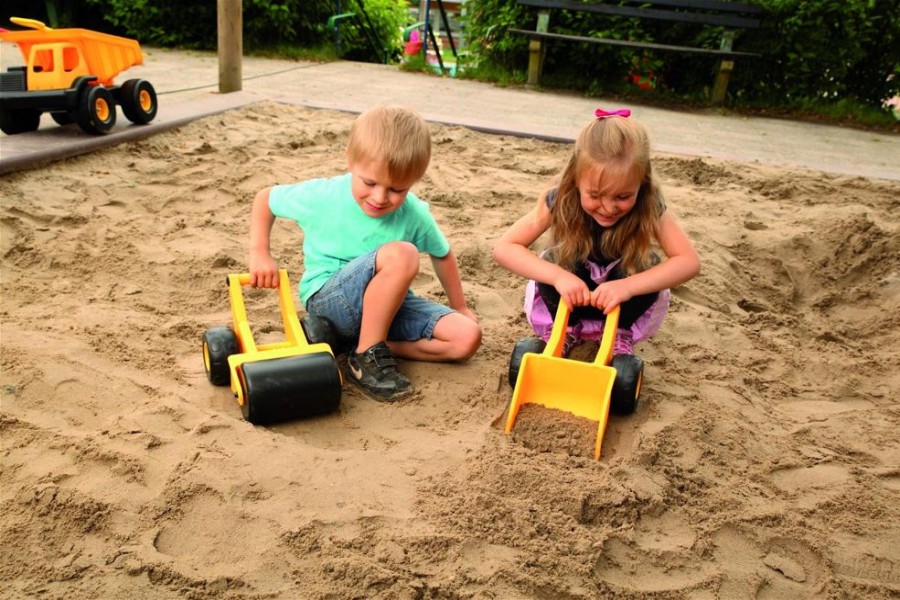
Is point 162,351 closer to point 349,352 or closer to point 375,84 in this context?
point 349,352

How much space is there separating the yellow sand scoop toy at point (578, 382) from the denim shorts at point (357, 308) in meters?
0.37

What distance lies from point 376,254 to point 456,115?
3529mm

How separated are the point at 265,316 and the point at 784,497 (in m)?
1.64

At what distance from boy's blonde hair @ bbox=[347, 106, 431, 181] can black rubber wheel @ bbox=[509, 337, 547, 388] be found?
0.56m

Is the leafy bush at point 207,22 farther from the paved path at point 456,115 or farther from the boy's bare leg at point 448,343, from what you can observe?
the boy's bare leg at point 448,343

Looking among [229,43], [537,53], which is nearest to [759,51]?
[537,53]

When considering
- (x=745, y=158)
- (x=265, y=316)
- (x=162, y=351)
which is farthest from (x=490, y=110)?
(x=162, y=351)

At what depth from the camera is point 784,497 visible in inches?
74.0

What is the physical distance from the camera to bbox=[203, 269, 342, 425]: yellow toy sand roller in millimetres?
1940

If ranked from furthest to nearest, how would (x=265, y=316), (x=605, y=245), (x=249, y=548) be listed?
(x=265, y=316) < (x=605, y=245) < (x=249, y=548)

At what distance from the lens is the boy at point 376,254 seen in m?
2.16

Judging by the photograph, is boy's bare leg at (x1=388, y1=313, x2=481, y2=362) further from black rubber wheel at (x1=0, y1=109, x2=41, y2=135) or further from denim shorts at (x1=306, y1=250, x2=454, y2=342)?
black rubber wheel at (x1=0, y1=109, x2=41, y2=135)

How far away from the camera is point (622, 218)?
2264 mm

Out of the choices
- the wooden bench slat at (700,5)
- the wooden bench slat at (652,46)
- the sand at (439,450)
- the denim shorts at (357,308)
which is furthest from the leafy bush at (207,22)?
the denim shorts at (357,308)
